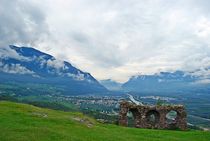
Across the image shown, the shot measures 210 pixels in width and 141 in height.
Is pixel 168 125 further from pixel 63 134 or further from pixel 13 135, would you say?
pixel 13 135

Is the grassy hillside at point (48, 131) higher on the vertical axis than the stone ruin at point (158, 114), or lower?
lower

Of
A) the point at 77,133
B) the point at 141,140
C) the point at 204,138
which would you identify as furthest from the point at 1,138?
the point at 204,138

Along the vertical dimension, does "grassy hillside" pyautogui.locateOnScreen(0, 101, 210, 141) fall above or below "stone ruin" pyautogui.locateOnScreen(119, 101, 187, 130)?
below

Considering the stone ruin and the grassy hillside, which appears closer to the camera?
the grassy hillside

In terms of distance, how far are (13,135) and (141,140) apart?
14694 millimetres

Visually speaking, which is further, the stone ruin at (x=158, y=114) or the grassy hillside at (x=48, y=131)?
the stone ruin at (x=158, y=114)

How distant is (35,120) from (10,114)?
15.0 feet

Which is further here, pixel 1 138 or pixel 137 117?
pixel 137 117

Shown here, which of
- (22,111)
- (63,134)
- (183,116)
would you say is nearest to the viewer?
(63,134)

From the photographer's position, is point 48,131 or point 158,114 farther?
point 158,114

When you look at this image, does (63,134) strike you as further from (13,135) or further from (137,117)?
(137,117)

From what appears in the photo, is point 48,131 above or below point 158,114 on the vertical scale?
below

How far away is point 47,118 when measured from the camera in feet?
150

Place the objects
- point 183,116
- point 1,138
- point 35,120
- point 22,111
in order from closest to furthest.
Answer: point 1,138 < point 35,120 < point 22,111 < point 183,116
